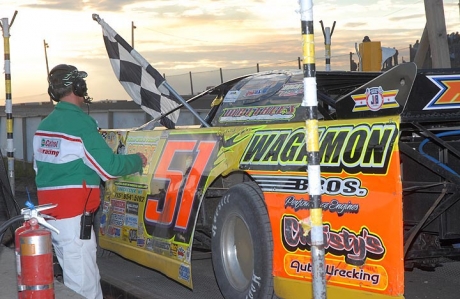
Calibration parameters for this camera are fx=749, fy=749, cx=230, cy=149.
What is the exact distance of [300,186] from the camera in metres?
4.49

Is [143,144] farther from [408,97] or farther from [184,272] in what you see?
[408,97]

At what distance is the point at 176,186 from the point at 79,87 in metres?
1.20

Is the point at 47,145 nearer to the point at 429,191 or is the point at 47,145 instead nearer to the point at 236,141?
the point at 236,141

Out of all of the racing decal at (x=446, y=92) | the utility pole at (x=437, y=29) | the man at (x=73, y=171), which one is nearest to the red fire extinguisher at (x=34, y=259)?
the man at (x=73, y=171)

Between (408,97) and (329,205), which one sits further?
(329,205)

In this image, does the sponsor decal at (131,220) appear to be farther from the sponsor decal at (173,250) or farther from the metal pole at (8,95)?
the metal pole at (8,95)

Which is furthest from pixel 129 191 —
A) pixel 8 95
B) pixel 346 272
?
pixel 8 95

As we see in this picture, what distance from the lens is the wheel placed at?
4.75 m

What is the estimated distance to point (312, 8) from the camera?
383cm

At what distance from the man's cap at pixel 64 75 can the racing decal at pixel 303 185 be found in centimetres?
136

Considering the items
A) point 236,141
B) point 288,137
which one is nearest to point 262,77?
point 236,141

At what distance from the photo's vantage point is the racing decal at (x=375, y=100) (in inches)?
167

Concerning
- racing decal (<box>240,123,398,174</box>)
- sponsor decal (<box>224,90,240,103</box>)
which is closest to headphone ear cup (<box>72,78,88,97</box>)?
racing decal (<box>240,123,398,174</box>)

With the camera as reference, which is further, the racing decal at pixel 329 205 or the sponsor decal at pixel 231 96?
the sponsor decal at pixel 231 96
